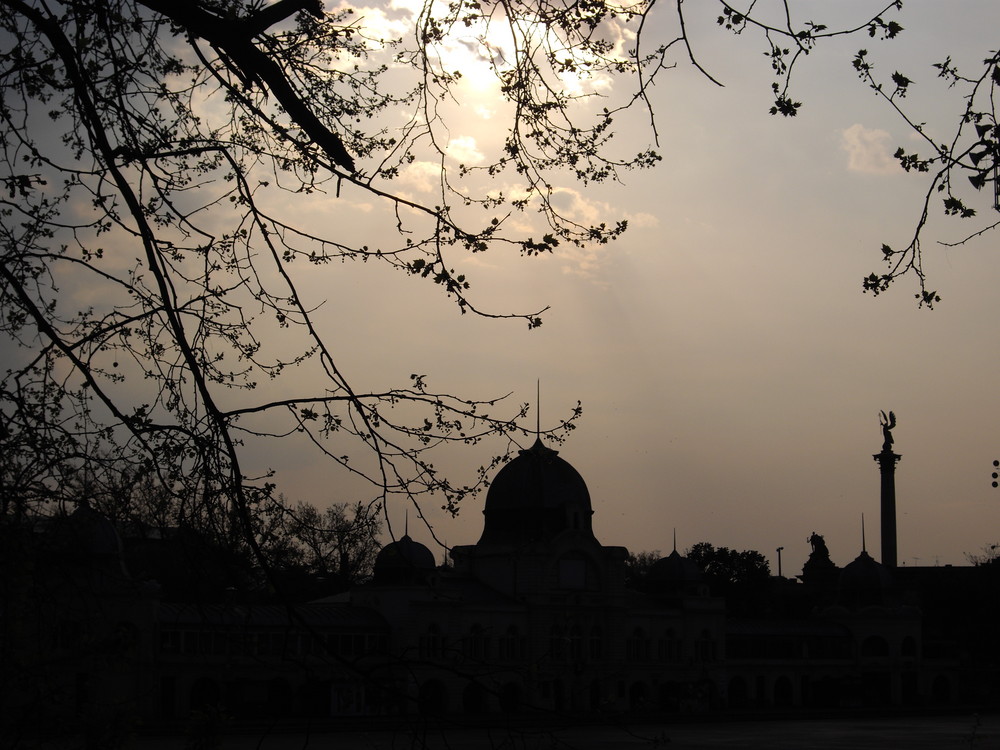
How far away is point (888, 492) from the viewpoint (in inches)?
3514

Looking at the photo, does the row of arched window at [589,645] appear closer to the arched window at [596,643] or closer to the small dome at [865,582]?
the arched window at [596,643]

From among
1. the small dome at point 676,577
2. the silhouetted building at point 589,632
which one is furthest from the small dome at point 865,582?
the small dome at point 676,577

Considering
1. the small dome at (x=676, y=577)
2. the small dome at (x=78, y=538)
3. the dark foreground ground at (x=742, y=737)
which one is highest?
the small dome at (x=676, y=577)

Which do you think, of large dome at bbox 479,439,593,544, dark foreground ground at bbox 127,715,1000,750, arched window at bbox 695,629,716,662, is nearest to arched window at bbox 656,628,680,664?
arched window at bbox 695,629,716,662

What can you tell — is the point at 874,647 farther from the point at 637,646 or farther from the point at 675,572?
the point at 637,646

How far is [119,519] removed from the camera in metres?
8.55

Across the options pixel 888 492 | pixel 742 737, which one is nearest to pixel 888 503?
pixel 888 492

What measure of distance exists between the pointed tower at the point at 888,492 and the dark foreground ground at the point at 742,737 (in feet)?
99.4

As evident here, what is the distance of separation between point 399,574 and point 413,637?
2.98 m

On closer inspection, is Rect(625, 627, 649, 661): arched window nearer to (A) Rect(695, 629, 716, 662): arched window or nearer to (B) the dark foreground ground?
(A) Rect(695, 629, 716, 662): arched window

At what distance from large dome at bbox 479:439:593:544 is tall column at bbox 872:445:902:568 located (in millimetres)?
32590

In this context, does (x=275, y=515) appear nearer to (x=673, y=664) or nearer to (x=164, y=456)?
(x=164, y=456)

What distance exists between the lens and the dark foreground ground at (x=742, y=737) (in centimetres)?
3753

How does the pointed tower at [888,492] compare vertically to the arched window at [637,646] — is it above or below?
above
